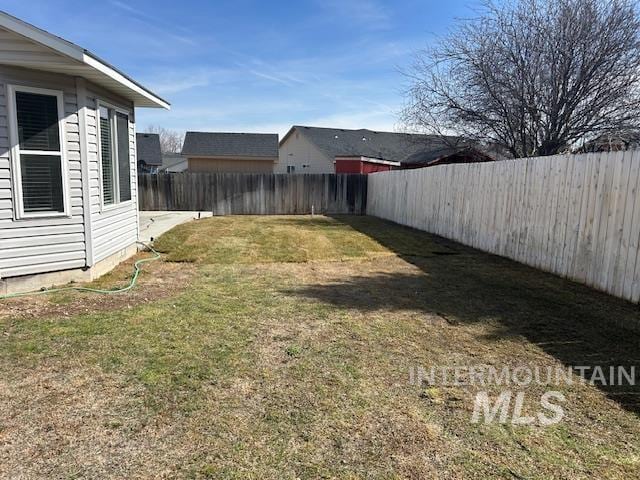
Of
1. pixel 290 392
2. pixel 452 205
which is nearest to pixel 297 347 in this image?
pixel 290 392

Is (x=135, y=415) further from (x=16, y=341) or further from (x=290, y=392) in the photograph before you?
(x=16, y=341)

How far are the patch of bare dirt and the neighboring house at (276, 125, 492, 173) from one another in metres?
18.8

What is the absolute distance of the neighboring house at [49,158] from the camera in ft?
15.4

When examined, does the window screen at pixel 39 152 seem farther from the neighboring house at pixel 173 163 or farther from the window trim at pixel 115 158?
the neighboring house at pixel 173 163

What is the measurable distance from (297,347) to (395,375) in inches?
35.0

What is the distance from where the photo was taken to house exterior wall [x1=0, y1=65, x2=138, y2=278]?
4.79 m

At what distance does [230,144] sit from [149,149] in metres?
5.51

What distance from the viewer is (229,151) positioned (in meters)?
29.8

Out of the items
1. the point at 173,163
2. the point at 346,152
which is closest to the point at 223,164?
the point at 346,152

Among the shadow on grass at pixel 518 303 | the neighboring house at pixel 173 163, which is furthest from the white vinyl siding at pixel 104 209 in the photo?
the neighboring house at pixel 173 163

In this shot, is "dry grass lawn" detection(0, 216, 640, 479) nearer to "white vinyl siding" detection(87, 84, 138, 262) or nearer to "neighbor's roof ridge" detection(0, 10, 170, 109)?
"white vinyl siding" detection(87, 84, 138, 262)

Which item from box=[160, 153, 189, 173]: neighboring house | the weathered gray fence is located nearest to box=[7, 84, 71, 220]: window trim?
the weathered gray fence

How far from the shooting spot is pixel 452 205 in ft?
32.7

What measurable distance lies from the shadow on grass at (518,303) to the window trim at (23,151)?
312 cm
